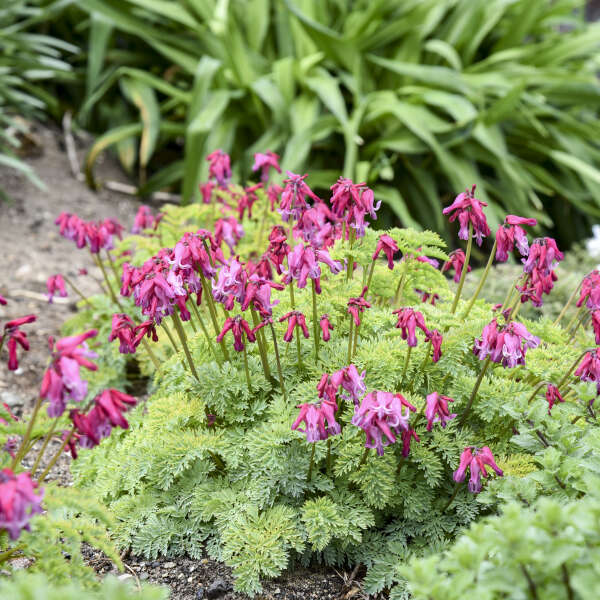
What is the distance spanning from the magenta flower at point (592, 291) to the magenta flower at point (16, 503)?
1.69m

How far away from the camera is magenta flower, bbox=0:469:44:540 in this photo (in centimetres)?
121

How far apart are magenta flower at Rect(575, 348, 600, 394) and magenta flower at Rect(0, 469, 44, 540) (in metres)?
1.47

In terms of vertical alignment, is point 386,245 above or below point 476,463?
above

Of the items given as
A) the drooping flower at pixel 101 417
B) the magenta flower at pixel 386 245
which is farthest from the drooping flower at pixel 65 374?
the magenta flower at pixel 386 245

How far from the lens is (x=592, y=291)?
1.99 meters

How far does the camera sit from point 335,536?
1.86 metres

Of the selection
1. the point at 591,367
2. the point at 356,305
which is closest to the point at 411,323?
the point at 356,305

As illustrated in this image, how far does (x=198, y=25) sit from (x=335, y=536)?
14.6ft

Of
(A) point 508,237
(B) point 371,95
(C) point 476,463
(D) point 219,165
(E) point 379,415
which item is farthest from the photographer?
(B) point 371,95

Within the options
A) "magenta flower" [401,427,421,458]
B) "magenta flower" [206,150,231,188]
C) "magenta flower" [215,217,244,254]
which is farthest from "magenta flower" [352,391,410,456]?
"magenta flower" [206,150,231,188]

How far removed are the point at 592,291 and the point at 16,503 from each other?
1731mm

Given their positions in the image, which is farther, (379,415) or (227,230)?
(227,230)

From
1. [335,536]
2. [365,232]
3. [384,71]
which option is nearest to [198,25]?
[384,71]

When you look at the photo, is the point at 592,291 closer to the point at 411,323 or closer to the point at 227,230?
the point at 411,323
